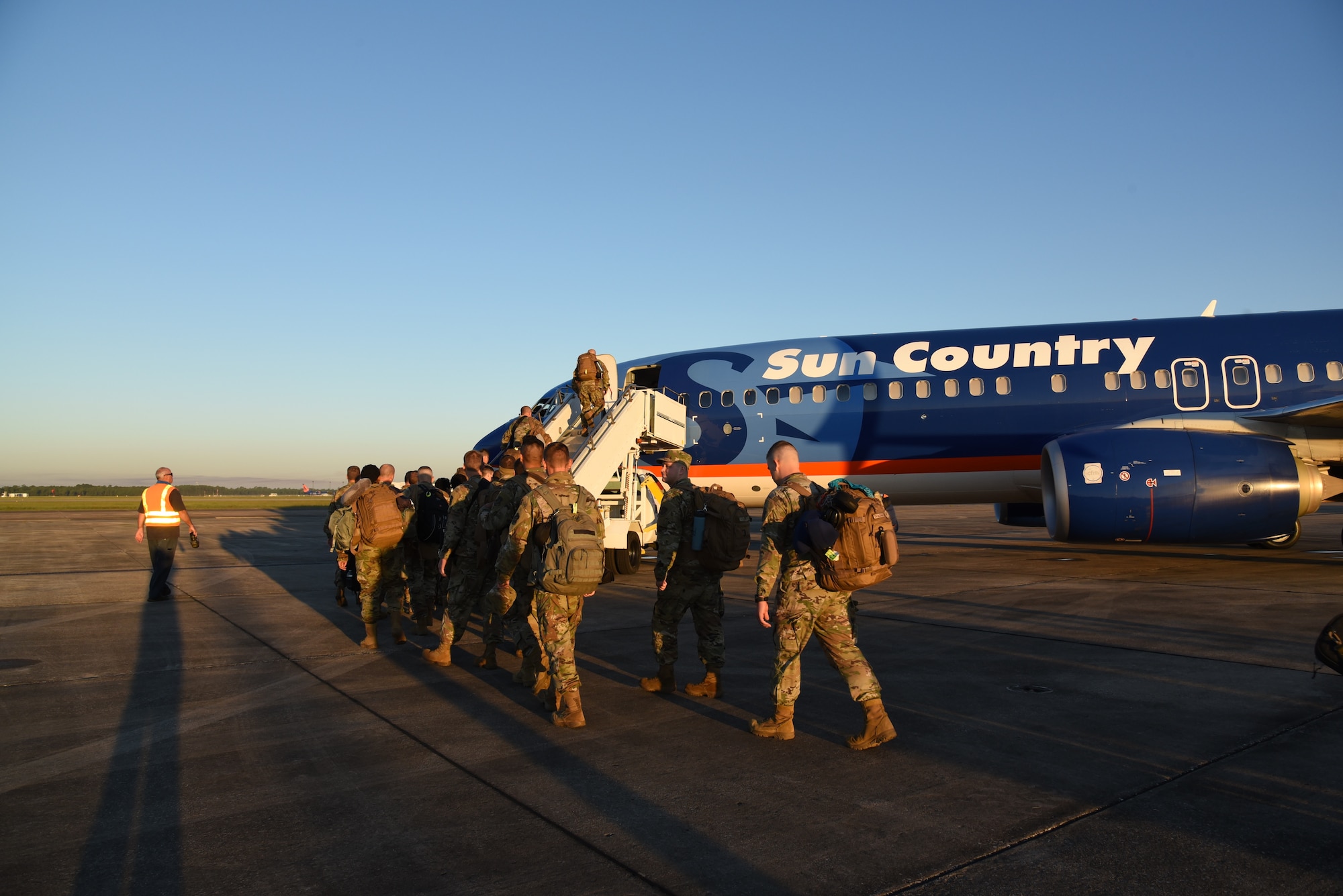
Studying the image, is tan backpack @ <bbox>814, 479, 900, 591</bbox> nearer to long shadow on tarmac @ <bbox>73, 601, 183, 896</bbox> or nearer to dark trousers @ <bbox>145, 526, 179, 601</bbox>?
long shadow on tarmac @ <bbox>73, 601, 183, 896</bbox>

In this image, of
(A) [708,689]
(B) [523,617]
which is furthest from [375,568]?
(A) [708,689]

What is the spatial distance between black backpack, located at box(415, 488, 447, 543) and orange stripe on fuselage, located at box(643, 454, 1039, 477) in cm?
661

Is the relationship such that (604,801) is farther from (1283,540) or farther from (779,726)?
(1283,540)

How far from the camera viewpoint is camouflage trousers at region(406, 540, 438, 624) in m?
9.19

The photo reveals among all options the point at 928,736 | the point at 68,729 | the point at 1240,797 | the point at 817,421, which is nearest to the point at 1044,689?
the point at 928,736

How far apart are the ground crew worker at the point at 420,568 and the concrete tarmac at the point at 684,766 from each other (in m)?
0.85

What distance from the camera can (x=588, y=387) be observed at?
13234 millimetres

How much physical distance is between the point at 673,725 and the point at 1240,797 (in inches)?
127

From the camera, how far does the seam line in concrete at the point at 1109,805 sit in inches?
131

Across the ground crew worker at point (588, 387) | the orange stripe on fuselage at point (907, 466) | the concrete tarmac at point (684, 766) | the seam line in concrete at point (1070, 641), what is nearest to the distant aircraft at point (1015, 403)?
the orange stripe on fuselage at point (907, 466)

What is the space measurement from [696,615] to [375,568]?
3.71m

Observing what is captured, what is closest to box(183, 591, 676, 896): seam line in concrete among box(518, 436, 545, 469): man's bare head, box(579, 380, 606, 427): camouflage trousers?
box(518, 436, 545, 469): man's bare head

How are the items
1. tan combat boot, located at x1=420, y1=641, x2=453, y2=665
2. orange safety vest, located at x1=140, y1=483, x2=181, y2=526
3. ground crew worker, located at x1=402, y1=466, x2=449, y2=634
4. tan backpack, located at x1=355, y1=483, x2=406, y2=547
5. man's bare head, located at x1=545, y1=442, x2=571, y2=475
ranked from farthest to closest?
orange safety vest, located at x1=140, y1=483, x2=181, y2=526
ground crew worker, located at x1=402, y1=466, x2=449, y2=634
tan backpack, located at x1=355, y1=483, x2=406, y2=547
tan combat boot, located at x1=420, y1=641, x2=453, y2=665
man's bare head, located at x1=545, y1=442, x2=571, y2=475

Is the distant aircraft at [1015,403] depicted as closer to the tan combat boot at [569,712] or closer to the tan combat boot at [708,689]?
the tan combat boot at [708,689]
